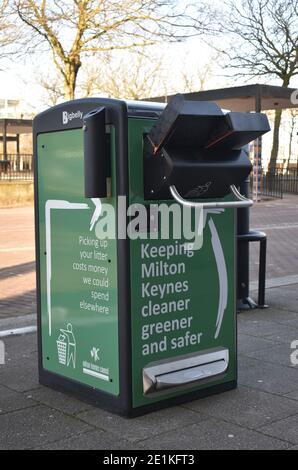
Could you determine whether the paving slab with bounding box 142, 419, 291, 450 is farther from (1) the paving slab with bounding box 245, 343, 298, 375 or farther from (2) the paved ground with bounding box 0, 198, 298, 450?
(1) the paving slab with bounding box 245, 343, 298, 375

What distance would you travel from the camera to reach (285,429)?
3.66 meters

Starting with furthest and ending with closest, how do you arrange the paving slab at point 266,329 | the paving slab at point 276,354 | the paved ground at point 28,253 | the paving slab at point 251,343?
the paved ground at point 28,253 → the paving slab at point 266,329 → the paving slab at point 251,343 → the paving slab at point 276,354

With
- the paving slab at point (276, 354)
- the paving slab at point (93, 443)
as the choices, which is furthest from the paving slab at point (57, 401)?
the paving slab at point (276, 354)

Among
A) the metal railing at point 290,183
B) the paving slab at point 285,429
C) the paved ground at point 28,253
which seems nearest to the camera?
the paving slab at point 285,429

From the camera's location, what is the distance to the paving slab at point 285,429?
11.6ft

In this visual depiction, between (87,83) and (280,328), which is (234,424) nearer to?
(280,328)

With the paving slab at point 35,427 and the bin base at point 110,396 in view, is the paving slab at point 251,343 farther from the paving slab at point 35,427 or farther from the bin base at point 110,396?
the paving slab at point 35,427

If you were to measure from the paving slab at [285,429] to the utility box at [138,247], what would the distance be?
0.56m

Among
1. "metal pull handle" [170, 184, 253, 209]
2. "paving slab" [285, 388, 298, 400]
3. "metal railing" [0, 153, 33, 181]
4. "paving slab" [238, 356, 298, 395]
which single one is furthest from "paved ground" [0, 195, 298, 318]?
"metal railing" [0, 153, 33, 181]

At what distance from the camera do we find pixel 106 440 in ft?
11.5

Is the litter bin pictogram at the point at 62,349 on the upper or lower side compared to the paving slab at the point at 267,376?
upper

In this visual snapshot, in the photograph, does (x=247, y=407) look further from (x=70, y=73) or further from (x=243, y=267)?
(x=70, y=73)

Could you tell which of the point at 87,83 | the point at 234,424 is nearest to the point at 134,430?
the point at 234,424

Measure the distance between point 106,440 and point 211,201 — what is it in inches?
60.3
